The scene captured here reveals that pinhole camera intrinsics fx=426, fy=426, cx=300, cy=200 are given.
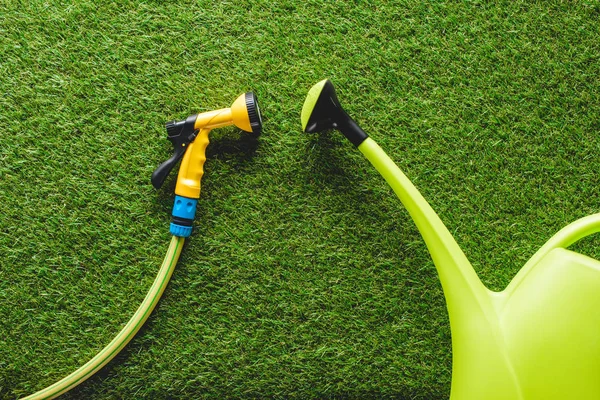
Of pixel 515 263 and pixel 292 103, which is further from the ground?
pixel 292 103

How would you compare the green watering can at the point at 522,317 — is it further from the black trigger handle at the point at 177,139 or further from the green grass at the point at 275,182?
the black trigger handle at the point at 177,139

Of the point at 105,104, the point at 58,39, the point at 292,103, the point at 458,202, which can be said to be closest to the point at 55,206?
the point at 105,104

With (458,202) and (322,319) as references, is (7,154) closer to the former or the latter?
(322,319)

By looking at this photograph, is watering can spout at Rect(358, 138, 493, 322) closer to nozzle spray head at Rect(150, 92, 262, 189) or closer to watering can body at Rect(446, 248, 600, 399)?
watering can body at Rect(446, 248, 600, 399)

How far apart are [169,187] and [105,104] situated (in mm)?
257

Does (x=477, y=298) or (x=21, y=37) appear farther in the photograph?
(x=21, y=37)

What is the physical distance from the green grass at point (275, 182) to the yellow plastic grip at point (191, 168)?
70mm

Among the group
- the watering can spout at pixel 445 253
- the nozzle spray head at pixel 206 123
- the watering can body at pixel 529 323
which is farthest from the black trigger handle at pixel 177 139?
the watering can body at pixel 529 323

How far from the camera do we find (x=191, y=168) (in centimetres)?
96

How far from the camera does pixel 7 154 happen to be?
1034 millimetres

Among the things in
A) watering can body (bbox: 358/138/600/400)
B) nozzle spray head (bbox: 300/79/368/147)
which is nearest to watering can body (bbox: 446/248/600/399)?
watering can body (bbox: 358/138/600/400)

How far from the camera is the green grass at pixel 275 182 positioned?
→ 102 centimetres

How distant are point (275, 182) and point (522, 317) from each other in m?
0.59

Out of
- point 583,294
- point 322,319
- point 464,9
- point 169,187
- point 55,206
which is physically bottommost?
point 583,294
